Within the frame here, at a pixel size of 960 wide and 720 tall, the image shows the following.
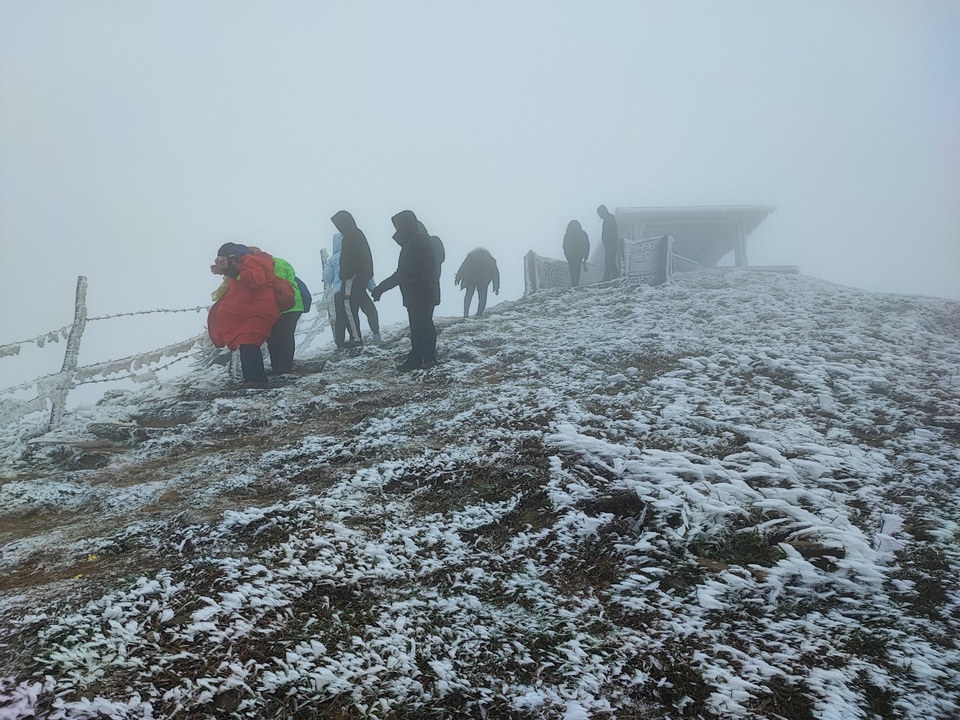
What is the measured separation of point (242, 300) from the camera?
7.49 m

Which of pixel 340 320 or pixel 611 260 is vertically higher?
pixel 611 260

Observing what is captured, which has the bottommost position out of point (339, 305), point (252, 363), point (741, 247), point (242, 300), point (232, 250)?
point (252, 363)

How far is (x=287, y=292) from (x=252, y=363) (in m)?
1.18

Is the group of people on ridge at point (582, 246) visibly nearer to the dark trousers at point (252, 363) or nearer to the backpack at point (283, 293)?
the backpack at point (283, 293)

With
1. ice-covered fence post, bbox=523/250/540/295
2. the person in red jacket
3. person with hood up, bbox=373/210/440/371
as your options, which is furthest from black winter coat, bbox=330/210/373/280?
ice-covered fence post, bbox=523/250/540/295

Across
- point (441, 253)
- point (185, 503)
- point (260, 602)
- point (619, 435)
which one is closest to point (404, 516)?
point (260, 602)

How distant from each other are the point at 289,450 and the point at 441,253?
807cm

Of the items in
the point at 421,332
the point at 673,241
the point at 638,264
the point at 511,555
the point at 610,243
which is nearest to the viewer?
the point at 511,555

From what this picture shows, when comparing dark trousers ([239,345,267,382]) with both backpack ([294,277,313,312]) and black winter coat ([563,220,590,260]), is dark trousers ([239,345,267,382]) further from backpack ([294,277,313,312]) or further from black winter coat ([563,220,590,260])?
black winter coat ([563,220,590,260])

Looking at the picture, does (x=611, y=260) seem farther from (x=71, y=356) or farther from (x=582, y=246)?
(x=71, y=356)

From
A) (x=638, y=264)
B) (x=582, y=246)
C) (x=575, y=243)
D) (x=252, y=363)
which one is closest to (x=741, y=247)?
(x=638, y=264)

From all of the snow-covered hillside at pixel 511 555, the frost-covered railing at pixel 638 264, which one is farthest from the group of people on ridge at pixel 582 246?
the snow-covered hillside at pixel 511 555

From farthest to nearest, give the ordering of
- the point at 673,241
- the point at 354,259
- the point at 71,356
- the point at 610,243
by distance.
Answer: the point at 673,241
the point at 610,243
the point at 354,259
the point at 71,356

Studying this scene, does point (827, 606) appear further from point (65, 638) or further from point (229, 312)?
point (229, 312)
